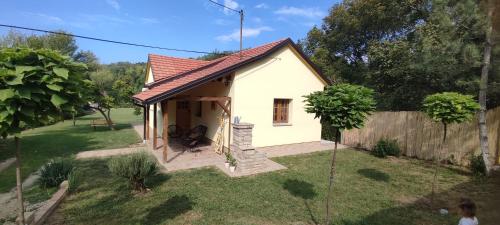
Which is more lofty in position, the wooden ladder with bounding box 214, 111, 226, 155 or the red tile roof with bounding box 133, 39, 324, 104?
the red tile roof with bounding box 133, 39, 324, 104

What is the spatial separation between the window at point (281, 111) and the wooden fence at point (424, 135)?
360 centimetres

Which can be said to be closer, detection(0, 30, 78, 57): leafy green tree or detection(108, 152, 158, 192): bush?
detection(108, 152, 158, 192): bush

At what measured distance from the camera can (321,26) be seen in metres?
28.1

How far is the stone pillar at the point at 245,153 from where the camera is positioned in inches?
347

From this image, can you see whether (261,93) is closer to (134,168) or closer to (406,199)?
(134,168)

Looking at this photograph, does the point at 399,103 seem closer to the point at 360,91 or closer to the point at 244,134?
the point at 244,134

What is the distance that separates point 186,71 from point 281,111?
5.89 metres

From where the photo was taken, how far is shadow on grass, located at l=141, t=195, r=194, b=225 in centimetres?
542

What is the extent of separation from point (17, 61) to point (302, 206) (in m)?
5.78

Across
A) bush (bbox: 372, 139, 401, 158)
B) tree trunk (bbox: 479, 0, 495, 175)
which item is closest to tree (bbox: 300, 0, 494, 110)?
tree trunk (bbox: 479, 0, 495, 175)

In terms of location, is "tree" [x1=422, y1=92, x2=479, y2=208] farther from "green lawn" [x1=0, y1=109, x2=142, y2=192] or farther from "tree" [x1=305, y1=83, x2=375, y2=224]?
"green lawn" [x1=0, y1=109, x2=142, y2=192]

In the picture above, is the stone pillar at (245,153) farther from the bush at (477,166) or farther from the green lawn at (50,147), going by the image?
the bush at (477,166)

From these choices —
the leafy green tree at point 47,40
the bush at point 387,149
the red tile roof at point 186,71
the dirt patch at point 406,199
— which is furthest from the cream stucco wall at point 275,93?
the leafy green tree at point 47,40

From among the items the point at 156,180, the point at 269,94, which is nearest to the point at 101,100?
the point at 269,94
